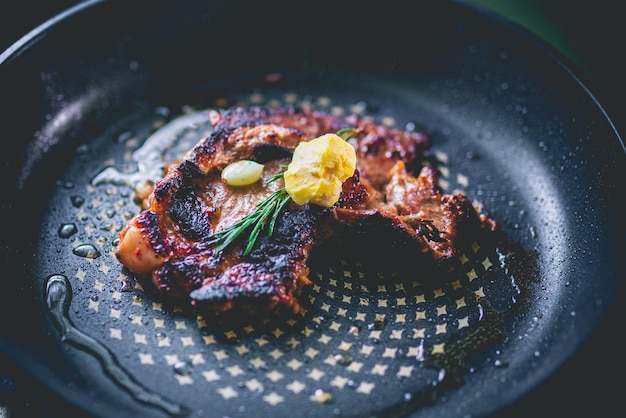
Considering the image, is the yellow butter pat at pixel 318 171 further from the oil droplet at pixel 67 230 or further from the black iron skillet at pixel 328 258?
the oil droplet at pixel 67 230

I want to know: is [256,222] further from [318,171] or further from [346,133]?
[346,133]

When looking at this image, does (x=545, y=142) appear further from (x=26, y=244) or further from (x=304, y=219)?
(x=26, y=244)

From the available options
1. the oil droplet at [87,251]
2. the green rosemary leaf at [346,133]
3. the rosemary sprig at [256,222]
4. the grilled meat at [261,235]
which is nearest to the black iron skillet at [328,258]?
the oil droplet at [87,251]

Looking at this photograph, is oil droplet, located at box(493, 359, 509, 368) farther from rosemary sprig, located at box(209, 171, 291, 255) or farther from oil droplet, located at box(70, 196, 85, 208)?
oil droplet, located at box(70, 196, 85, 208)

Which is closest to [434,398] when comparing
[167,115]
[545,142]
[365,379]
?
[365,379]

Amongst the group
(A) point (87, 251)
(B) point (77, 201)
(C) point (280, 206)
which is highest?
(C) point (280, 206)

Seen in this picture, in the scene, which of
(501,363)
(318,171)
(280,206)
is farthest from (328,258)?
(501,363)

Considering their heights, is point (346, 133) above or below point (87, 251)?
above
